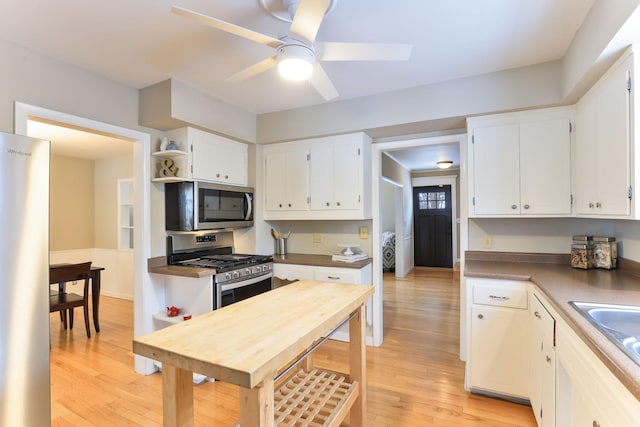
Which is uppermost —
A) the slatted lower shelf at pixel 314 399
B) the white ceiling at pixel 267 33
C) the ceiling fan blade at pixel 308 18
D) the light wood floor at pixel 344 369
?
the white ceiling at pixel 267 33

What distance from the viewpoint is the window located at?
24.8 ft

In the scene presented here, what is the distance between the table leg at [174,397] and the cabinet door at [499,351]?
191 centimetres

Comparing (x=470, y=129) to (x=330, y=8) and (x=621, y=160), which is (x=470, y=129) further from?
(x=330, y=8)

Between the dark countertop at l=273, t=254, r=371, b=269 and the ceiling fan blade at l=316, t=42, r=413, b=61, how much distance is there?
1.89 m

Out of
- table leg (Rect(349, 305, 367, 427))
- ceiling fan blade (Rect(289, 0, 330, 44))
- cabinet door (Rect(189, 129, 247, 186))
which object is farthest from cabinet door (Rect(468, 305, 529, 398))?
cabinet door (Rect(189, 129, 247, 186))

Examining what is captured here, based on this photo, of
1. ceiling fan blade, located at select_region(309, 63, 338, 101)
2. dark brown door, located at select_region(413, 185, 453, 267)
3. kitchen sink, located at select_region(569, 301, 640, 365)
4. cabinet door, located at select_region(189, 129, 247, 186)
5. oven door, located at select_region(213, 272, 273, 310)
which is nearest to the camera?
kitchen sink, located at select_region(569, 301, 640, 365)

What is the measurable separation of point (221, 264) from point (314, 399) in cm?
142

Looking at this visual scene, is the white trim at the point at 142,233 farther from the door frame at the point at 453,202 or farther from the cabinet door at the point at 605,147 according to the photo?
the door frame at the point at 453,202

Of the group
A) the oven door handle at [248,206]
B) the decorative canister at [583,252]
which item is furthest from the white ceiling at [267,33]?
the decorative canister at [583,252]

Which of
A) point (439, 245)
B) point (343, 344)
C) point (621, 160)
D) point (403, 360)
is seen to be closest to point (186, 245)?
point (343, 344)

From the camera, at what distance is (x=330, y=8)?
1627mm

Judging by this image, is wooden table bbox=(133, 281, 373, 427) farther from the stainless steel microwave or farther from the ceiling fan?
the stainless steel microwave

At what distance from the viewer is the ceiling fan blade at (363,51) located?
1.48 meters

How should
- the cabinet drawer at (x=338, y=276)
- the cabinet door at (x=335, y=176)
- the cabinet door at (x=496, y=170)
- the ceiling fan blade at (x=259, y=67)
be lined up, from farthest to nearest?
the cabinet door at (x=335, y=176) → the cabinet drawer at (x=338, y=276) → the cabinet door at (x=496, y=170) → the ceiling fan blade at (x=259, y=67)
